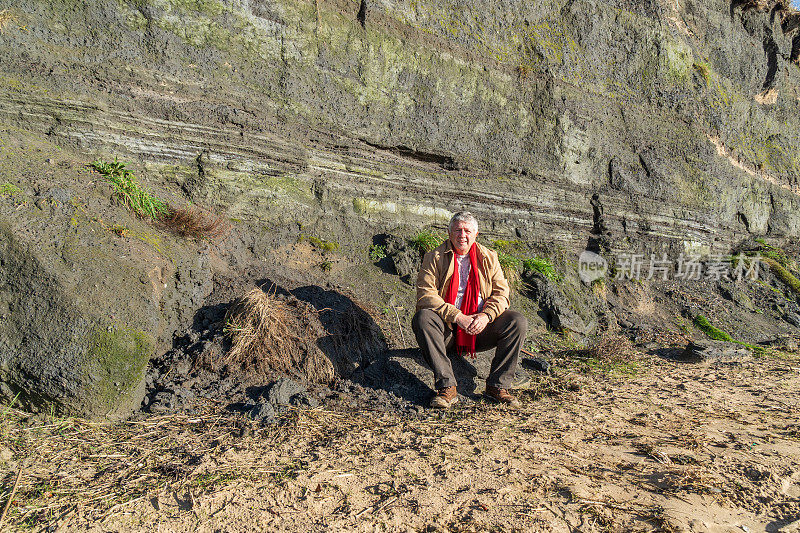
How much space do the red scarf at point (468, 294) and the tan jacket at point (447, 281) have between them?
0.05 metres

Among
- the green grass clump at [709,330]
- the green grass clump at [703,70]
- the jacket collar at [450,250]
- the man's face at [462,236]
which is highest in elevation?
the green grass clump at [703,70]

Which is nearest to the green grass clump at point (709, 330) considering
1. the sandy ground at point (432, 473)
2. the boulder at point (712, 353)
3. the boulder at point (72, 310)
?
the boulder at point (712, 353)

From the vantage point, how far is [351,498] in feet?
9.52

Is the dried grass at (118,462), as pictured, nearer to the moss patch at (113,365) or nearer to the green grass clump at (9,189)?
the moss patch at (113,365)

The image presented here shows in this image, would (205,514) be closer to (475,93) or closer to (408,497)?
(408,497)

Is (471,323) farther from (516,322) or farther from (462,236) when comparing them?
(462,236)

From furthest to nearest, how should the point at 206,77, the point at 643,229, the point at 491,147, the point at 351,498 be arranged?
the point at 643,229
the point at 491,147
the point at 206,77
the point at 351,498

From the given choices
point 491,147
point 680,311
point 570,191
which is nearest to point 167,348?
point 491,147

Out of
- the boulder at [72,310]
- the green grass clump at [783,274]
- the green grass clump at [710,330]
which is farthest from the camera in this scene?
the green grass clump at [783,274]

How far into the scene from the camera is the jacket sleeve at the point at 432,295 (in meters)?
4.65

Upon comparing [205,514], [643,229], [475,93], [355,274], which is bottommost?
[205,514]

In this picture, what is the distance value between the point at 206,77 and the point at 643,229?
8.72m

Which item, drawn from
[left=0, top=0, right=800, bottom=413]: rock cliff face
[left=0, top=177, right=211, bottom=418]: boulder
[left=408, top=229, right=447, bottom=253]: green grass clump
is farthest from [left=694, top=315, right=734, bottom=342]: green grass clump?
[left=0, top=177, right=211, bottom=418]: boulder

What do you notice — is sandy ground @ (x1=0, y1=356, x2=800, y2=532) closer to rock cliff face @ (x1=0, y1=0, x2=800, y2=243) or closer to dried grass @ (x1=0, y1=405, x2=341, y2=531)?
dried grass @ (x1=0, y1=405, x2=341, y2=531)
